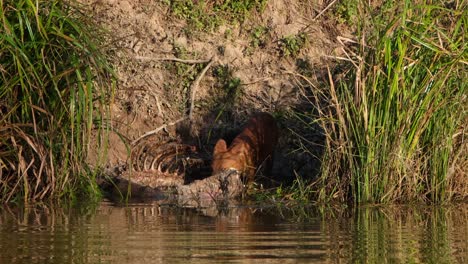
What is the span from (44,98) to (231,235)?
288cm

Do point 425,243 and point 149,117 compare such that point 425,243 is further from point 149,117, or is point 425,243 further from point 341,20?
point 341,20

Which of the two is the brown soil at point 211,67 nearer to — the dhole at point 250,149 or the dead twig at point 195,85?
the dead twig at point 195,85

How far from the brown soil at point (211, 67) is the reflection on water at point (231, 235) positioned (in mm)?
1997

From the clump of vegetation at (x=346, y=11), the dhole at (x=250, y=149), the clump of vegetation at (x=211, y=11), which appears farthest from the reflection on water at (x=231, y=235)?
the clump of vegetation at (x=346, y=11)

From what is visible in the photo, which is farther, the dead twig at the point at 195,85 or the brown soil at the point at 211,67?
the dead twig at the point at 195,85

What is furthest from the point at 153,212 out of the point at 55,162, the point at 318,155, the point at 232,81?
the point at 232,81

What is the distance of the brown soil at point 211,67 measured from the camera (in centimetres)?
1080

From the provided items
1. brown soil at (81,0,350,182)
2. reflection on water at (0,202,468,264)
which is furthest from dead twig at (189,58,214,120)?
reflection on water at (0,202,468,264)

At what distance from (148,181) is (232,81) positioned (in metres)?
1.69

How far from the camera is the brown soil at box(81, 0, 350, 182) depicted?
10.8 metres

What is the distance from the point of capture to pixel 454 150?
907 cm

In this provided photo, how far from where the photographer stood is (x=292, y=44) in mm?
11453

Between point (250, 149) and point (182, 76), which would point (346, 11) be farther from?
point (250, 149)

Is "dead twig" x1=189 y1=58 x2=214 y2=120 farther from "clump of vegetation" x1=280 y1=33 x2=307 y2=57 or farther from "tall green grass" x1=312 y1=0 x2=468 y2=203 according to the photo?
"tall green grass" x1=312 y1=0 x2=468 y2=203
